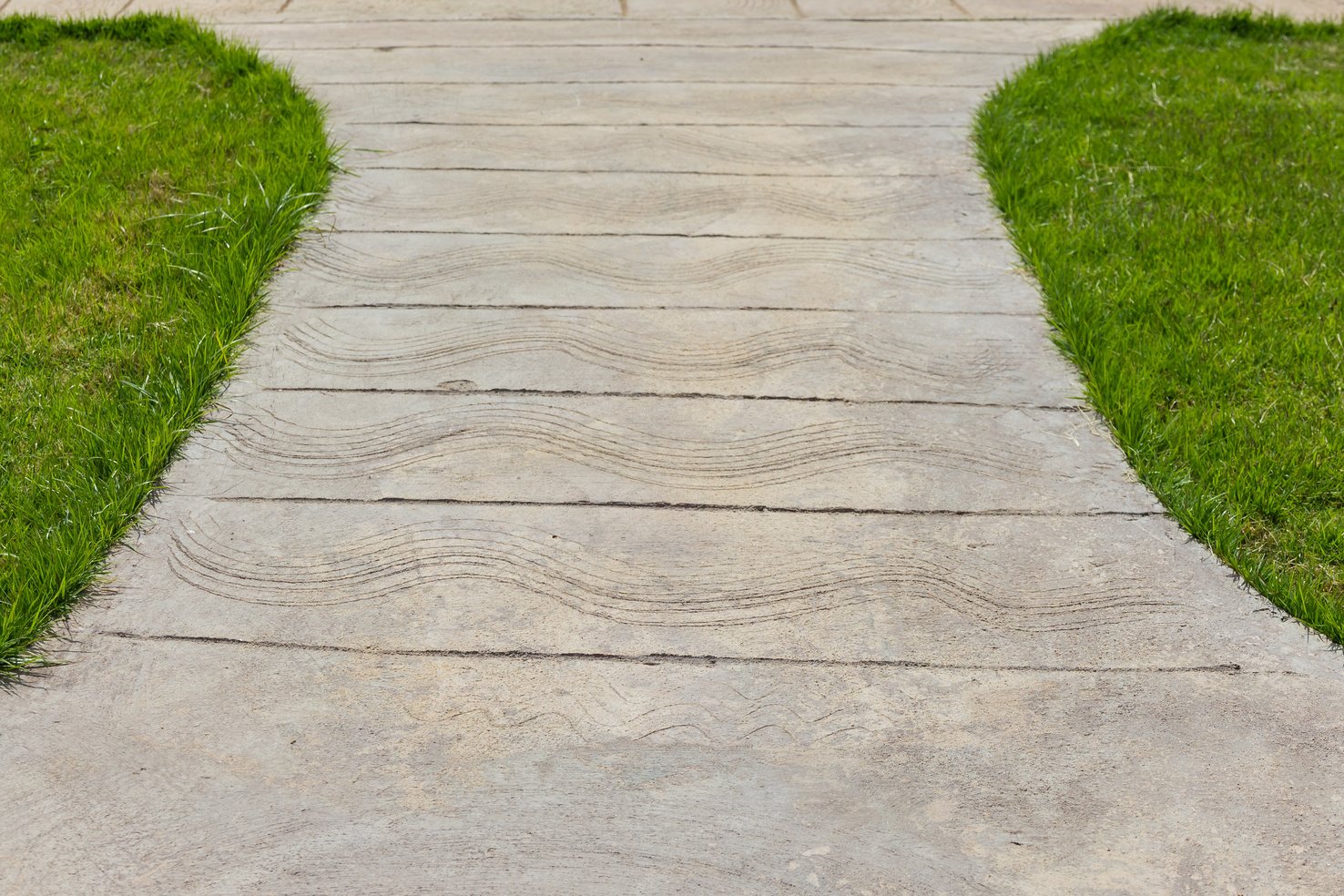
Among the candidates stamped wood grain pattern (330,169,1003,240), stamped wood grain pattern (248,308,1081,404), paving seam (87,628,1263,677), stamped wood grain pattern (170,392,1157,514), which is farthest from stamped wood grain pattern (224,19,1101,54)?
paving seam (87,628,1263,677)

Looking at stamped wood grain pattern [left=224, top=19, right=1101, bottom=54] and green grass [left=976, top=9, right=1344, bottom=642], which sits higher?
stamped wood grain pattern [left=224, top=19, right=1101, bottom=54]

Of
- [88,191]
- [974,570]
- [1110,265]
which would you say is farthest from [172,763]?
[1110,265]

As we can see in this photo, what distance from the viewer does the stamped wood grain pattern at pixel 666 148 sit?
191 inches

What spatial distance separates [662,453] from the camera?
3.22m

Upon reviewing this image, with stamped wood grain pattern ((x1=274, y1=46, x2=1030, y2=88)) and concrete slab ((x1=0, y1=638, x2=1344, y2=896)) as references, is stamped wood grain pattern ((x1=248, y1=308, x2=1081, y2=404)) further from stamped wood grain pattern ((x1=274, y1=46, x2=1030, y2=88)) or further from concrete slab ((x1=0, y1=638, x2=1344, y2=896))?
stamped wood grain pattern ((x1=274, y1=46, x2=1030, y2=88))

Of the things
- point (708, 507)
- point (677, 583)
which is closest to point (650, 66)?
point (708, 507)

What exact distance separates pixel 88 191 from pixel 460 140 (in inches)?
54.8

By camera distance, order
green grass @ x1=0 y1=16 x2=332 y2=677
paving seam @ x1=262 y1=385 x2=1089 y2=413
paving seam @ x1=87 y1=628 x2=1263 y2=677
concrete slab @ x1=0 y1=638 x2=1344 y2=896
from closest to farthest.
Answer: concrete slab @ x1=0 y1=638 x2=1344 y2=896 → paving seam @ x1=87 y1=628 x2=1263 y2=677 → green grass @ x1=0 y1=16 x2=332 y2=677 → paving seam @ x1=262 y1=385 x2=1089 y2=413

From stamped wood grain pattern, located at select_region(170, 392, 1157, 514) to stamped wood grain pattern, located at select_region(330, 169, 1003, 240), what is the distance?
1152 millimetres

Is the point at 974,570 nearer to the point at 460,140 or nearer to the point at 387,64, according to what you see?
the point at 460,140

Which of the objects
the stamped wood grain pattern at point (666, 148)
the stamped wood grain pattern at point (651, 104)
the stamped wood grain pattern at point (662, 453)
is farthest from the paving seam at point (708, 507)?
the stamped wood grain pattern at point (651, 104)

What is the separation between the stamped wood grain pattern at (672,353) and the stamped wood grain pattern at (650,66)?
222cm

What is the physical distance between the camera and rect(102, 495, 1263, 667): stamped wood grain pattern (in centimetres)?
263

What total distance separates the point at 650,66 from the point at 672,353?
2694 mm
